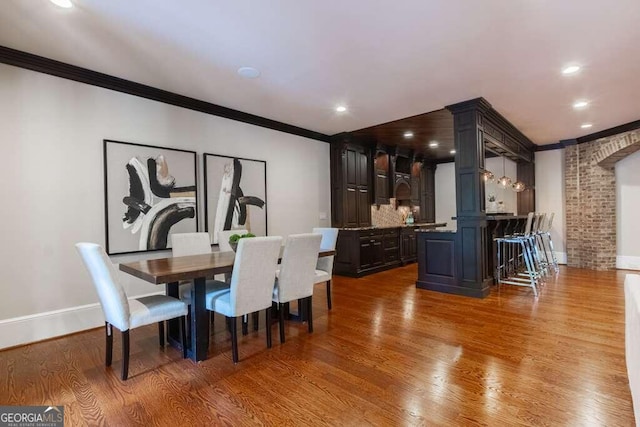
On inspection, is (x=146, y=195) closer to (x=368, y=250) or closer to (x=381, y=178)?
(x=368, y=250)

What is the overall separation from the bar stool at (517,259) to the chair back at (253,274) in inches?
149

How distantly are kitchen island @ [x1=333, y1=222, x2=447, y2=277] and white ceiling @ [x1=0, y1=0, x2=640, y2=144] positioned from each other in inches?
95.9

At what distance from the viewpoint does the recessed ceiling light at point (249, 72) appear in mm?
3232

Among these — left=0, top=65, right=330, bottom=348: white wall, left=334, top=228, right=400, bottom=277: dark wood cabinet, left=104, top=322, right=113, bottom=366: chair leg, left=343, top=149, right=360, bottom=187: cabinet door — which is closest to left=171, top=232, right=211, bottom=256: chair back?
left=0, top=65, right=330, bottom=348: white wall

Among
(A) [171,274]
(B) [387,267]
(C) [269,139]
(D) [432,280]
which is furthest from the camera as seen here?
(B) [387,267]

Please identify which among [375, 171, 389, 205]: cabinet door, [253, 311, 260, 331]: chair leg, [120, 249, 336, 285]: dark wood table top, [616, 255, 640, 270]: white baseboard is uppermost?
[375, 171, 389, 205]: cabinet door

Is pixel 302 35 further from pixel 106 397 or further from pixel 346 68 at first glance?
pixel 106 397

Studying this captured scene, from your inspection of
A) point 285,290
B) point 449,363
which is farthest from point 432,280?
point 285,290

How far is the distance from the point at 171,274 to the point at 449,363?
7.12ft

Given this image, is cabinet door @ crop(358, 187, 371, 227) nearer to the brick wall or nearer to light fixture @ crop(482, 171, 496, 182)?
light fixture @ crop(482, 171, 496, 182)

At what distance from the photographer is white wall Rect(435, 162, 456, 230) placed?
336 inches

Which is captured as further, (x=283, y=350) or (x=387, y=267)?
(x=387, y=267)

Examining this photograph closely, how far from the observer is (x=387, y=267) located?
634 centimetres

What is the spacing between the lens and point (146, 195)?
3.68 metres
